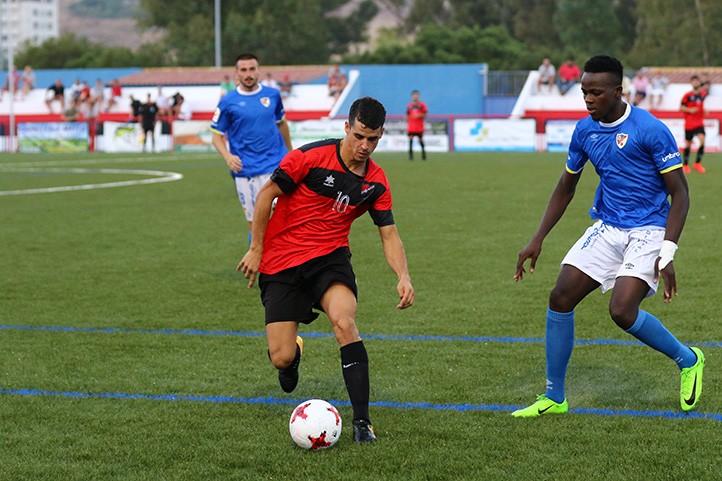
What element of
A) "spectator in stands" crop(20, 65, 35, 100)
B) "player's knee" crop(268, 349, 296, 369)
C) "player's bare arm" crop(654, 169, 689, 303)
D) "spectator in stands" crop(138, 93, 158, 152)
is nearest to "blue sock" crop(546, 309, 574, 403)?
"player's bare arm" crop(654, 169, 689, 303)

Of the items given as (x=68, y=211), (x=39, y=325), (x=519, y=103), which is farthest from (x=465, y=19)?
(x=39, y=325)

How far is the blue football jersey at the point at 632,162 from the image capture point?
18.9ft

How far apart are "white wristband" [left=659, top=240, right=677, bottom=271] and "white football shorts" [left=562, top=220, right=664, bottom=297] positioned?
0.18 meters

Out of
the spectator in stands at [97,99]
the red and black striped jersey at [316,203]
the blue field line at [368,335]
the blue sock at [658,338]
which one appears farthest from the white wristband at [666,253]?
the spectator in stands at [97,99]

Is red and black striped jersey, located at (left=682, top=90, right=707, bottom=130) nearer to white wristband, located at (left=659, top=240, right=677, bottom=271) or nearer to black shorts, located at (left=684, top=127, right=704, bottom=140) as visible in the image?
black shorts, located at (left=684, top=127, right=704, bottom=140)

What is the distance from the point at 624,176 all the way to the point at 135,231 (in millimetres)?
10043

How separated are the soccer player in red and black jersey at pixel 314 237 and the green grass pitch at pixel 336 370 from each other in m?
0.51

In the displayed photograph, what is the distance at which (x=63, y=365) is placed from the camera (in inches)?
280

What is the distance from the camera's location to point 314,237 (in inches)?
234

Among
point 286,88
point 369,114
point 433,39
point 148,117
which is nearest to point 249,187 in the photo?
point 369,114

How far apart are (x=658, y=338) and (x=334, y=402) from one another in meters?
1.79

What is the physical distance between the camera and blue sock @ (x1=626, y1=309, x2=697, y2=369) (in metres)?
5.93

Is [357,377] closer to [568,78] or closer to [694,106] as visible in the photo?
[694,106]

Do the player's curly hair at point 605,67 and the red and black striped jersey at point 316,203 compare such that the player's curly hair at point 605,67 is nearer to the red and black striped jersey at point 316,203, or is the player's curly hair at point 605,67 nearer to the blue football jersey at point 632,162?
the blue football jersey at point 632,162
